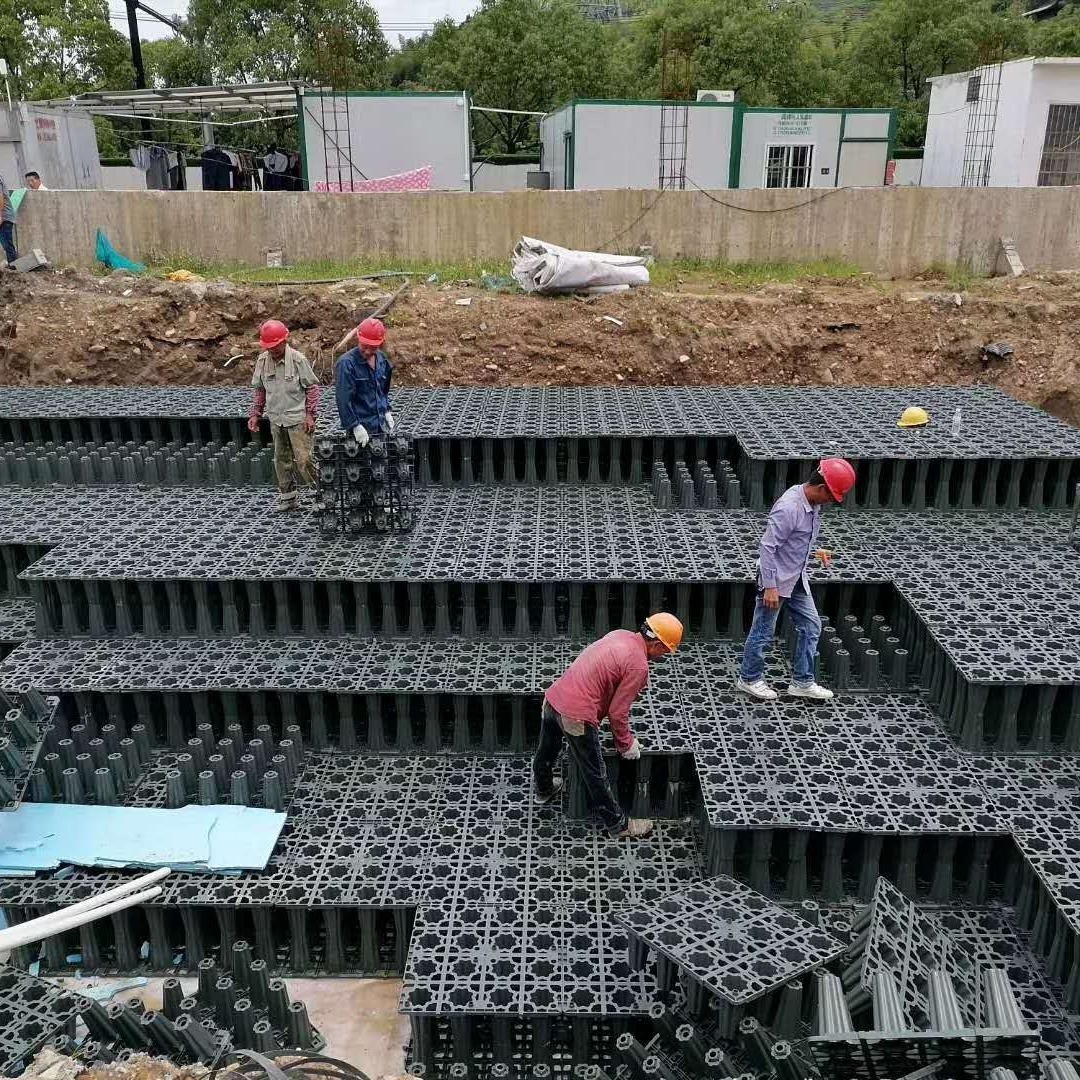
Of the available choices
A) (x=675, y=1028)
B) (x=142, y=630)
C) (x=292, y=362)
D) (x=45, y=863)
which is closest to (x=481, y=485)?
(x=292, y=362)

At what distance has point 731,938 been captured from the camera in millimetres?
4359

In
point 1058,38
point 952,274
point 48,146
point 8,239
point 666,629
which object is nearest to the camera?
point 666,629

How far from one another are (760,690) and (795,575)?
2.73ft

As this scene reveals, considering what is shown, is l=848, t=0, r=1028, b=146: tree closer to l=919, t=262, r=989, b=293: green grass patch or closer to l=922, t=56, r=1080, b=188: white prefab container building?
l=922, t=56, r=1080, b=188: white prefab container building

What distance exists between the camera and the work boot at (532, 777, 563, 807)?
5.69 m

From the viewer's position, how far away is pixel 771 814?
5.03 meters

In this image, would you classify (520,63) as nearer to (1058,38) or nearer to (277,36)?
(277,36)

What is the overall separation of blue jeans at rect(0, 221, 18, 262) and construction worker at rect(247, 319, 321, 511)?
32.1 feet

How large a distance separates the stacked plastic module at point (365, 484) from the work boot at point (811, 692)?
3354 millimetres

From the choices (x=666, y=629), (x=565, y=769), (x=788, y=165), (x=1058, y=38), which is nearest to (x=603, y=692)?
(x=666, y=629)

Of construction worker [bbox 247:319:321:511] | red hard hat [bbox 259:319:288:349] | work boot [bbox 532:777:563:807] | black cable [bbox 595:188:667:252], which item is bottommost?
work boot [bbox 532:777:563:807]

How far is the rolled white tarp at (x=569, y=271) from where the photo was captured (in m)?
13.3

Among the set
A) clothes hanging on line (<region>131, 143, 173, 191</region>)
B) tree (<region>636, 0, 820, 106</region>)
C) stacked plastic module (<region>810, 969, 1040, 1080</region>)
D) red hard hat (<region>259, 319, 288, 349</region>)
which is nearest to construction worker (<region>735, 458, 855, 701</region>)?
stacked plastic module (<region>810, 969, 1040, 1080</region>)

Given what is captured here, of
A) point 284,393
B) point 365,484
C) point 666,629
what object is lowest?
point 365,484
